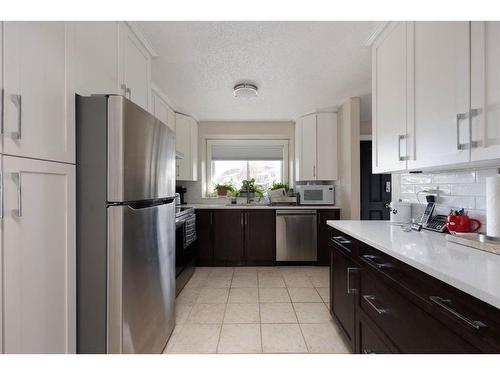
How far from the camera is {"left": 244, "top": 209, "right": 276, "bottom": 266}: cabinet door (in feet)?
11.3

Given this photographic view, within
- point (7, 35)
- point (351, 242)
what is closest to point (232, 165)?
point (351, 242)

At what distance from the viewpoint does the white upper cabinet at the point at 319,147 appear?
3508 millimetres

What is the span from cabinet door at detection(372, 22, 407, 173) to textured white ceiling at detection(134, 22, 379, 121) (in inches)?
8.6

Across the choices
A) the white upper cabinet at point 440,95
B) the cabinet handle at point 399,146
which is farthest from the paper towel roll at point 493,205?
the cabinet handle at point 399,146

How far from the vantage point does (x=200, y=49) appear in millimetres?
1896

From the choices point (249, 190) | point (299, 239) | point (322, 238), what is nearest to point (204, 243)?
point (249, 190)

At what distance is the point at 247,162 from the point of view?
13.8 ft

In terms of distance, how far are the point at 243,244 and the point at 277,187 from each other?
1.18m

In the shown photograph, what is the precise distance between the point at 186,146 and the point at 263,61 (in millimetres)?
1983

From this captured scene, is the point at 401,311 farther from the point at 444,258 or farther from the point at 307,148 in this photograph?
the point at 307,148

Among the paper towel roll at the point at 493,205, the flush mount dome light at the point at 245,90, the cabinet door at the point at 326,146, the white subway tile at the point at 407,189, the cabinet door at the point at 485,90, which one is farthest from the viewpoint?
the cabinet door at the point at 326,146

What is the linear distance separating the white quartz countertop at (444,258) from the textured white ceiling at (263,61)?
1506mm

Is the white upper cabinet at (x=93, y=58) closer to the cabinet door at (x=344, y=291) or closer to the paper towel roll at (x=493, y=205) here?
the cabinet door at (x=344, y=291)
